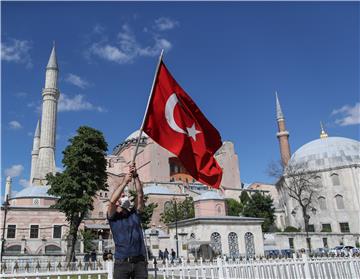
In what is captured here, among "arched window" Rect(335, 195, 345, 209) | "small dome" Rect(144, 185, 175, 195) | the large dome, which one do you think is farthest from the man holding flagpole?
the large dome

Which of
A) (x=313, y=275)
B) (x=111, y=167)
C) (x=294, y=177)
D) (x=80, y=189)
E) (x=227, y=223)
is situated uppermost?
(x=111, y=167)

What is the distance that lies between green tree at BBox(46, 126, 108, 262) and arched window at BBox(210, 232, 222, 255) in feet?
29.9

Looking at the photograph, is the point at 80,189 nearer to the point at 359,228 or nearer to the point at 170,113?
the point at 170,113

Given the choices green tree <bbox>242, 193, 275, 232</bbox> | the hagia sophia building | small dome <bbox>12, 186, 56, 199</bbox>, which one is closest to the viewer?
the hagia sophia building

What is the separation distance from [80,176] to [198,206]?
16638mm

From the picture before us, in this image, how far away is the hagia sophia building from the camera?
87.8ft

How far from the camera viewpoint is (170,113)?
19.5 feet

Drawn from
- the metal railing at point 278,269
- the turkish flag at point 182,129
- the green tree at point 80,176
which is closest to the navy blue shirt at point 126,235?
the turkish flag at point 182,129

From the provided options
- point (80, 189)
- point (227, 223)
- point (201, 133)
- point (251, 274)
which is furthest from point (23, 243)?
point (201, 133)

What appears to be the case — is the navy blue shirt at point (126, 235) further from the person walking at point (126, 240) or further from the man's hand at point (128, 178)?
the man's hand at point (128, 178)

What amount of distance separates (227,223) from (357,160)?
963 inches

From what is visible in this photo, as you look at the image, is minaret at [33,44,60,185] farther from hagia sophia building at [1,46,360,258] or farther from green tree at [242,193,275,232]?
green tree at [242,193,275,232]

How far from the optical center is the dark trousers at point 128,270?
3.90 metres

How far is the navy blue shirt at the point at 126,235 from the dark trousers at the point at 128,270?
8cm
